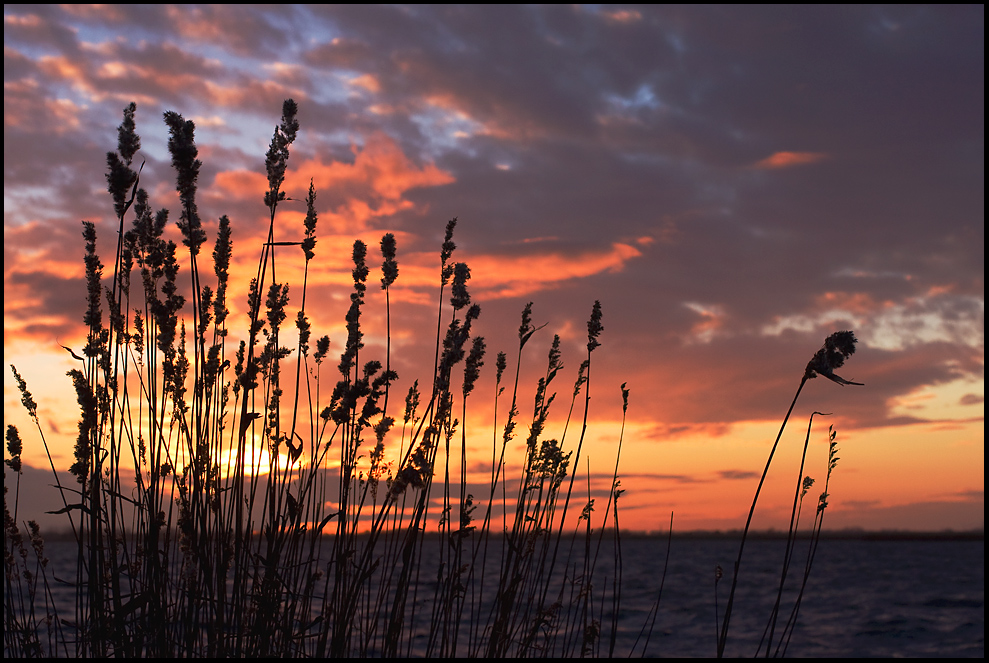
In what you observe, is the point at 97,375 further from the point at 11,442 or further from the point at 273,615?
the point at 273,615

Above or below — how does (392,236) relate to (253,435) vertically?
above

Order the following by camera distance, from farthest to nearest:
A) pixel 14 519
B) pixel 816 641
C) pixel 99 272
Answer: pixel 816 641
pixel 14 519
pixel 99 272

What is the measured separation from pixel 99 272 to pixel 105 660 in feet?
3.98

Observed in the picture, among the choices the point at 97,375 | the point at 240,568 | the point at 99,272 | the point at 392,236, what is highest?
the point at 392,236

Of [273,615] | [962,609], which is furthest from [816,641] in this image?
[273,615]

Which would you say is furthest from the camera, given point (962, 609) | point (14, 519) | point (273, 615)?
point (962, 609)

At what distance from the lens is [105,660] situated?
7.30 ft

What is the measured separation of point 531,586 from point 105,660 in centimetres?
148

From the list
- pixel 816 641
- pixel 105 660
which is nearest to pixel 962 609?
pixel 816 641

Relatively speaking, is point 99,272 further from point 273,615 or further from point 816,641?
point 816,641

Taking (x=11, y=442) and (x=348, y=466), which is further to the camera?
(x=11, y=442)

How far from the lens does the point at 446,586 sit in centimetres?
278

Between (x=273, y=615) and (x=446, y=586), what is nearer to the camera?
(x=273, y=615)

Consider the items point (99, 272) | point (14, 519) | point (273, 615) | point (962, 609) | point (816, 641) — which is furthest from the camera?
point (962, 609)
